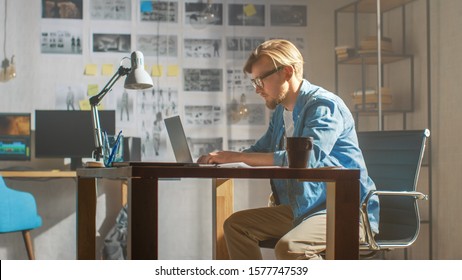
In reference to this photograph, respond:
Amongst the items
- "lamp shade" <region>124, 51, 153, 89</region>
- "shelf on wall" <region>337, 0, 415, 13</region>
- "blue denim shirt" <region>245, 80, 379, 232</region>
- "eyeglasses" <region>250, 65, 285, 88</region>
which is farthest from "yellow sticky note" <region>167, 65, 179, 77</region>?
"eyeglasses" <region>250, 65, 285, 88</region>

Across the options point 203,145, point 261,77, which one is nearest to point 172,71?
point 203,145

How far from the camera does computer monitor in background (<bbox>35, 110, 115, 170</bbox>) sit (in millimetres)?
5121

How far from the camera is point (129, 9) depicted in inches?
216

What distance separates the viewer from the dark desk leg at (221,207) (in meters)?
2.97

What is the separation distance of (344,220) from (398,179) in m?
1.23

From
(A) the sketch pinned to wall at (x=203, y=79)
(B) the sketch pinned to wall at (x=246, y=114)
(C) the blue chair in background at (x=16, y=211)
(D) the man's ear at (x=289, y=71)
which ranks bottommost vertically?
(C) the blue chair in background at (x=16, y=211)

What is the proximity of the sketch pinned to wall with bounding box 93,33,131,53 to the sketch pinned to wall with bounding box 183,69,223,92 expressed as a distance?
0.48m

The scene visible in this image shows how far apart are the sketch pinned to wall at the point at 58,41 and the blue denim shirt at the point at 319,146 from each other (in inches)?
112

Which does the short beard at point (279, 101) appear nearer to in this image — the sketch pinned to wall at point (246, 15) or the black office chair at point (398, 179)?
the black office chair at point (398, 179)

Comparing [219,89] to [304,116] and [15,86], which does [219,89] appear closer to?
[15,86]

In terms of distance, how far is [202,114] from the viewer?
5.55 meters

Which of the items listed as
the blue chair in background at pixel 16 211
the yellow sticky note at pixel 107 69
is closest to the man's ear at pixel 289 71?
the blue chair in background at pixel 16 211

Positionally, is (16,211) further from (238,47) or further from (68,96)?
(238,47)

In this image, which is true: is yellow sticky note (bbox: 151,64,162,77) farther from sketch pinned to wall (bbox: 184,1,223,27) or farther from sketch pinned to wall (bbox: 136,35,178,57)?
sketch pinned to wall (bbox: 184,1,223,27)
